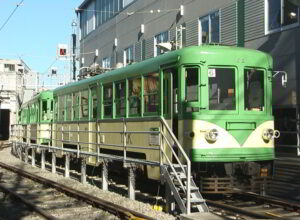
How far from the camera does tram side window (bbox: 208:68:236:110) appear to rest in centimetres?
962

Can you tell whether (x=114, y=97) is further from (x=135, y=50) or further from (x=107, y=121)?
(x=135, y=50)

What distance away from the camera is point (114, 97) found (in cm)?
1243

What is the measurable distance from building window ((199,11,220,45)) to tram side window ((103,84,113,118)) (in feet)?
26.4

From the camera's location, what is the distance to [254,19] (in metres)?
17.3

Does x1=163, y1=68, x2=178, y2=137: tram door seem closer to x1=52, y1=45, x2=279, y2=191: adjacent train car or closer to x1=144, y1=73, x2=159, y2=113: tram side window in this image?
x1=52, y1=45, x2=279, y2=191: adjacent train car

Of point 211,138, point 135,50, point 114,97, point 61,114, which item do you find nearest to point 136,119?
point 114,97

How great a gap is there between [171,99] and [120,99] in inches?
97.4

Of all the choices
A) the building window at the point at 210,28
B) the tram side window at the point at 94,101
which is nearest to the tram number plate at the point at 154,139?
the tram side window at the point at 94,101

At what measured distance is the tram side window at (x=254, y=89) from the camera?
9.93 meters

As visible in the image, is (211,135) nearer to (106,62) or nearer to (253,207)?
(253,207)

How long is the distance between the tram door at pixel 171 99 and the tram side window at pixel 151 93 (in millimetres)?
349

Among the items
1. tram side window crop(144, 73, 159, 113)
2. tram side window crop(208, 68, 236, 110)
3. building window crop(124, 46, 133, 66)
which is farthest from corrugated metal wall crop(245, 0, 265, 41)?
building window crop(124, 46, 133, 66)

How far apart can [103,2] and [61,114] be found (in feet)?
63.4

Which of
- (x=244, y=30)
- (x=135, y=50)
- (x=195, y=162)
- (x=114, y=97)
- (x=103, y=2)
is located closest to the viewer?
(x=195, y=162)
